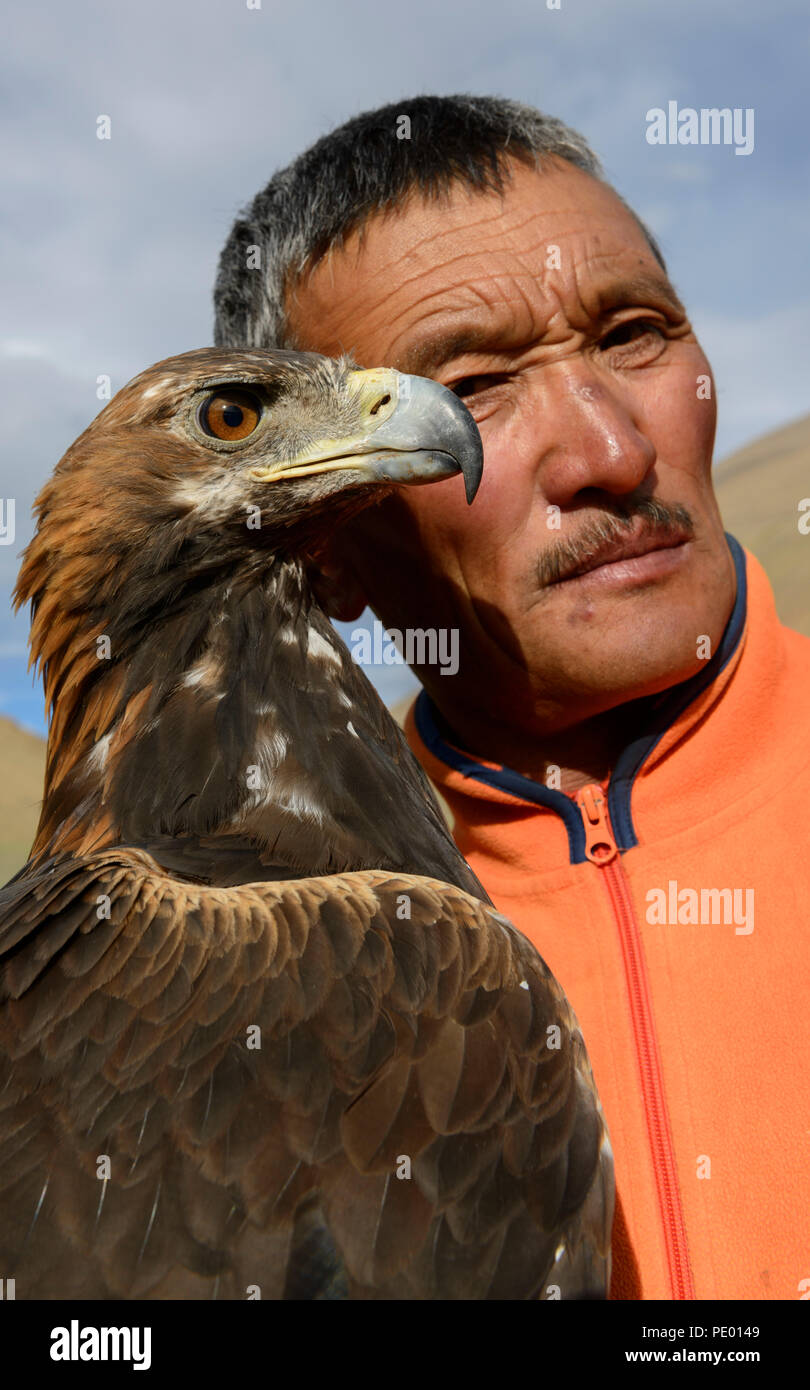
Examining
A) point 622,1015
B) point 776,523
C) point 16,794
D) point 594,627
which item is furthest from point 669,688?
point 776,523

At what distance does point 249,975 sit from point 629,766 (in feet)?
4.59

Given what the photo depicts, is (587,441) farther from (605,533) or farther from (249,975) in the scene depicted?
(249,975)

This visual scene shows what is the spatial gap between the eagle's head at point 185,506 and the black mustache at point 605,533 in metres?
0.47

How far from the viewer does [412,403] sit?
8.28 feet

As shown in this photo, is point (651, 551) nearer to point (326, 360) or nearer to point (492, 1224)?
point (326, 360)

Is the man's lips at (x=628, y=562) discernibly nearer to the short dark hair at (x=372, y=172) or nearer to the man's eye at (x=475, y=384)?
the man's eye at (x=475, y=384)

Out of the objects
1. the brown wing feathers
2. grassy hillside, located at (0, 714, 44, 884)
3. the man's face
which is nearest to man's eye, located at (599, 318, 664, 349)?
the man's face

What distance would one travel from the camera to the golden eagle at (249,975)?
1.83 metres

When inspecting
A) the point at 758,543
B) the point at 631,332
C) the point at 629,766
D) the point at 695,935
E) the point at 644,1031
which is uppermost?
the point at 758,543

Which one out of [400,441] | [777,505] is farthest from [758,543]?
[400,441]

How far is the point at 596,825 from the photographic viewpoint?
2926mm

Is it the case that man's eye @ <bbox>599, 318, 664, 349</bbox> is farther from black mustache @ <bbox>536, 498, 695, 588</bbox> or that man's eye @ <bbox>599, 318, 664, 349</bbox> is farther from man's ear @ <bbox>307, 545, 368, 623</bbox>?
man's ear @ <bbox>307, 545, 368, 623</bbox>

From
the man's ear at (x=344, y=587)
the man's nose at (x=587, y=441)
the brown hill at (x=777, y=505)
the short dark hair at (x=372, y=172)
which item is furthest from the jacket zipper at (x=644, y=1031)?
the brown hill at (x=777, y=505)
